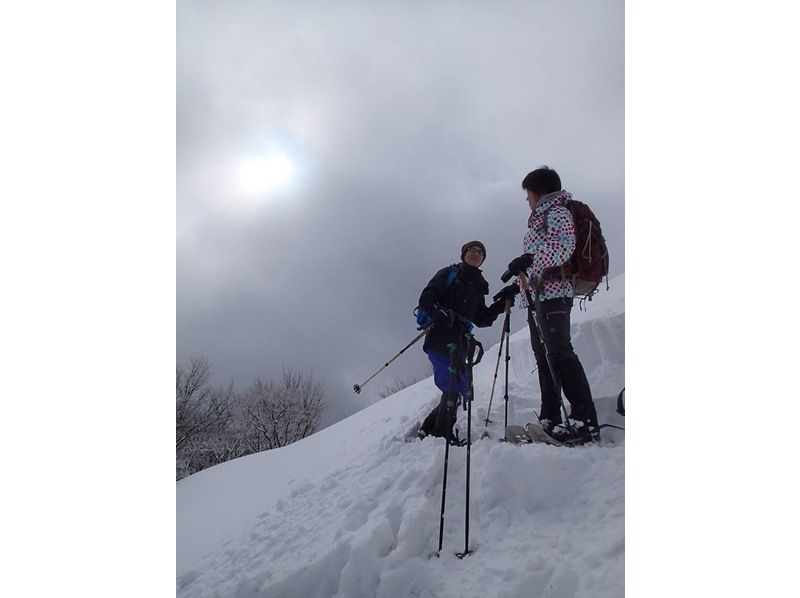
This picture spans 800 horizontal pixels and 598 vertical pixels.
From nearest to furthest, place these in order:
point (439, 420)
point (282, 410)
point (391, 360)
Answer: point (391, 360) < point (439, 420) < point (282, 410)

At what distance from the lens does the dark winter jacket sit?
89.3 inches

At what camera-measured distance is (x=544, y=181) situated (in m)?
2.12

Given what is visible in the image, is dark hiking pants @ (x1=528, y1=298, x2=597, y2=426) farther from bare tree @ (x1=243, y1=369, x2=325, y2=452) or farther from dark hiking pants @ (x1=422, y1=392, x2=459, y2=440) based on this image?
bare tree @ (x1=243, y1=369, x2=325, y2=452)

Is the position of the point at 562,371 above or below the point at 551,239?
below

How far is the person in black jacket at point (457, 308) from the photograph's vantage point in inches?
88.7

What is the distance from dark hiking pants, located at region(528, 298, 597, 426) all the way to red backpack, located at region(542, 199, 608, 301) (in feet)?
0.36

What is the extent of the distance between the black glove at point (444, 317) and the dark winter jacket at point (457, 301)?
16mm

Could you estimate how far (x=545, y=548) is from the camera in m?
1.53

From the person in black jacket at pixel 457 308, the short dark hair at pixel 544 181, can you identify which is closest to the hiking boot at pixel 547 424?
the person in black jacket at pixel 457 308

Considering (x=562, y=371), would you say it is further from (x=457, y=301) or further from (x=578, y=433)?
(x=457, y=301)

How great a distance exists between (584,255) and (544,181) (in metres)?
0.39

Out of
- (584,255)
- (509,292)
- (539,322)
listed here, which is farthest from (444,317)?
(584,255)
